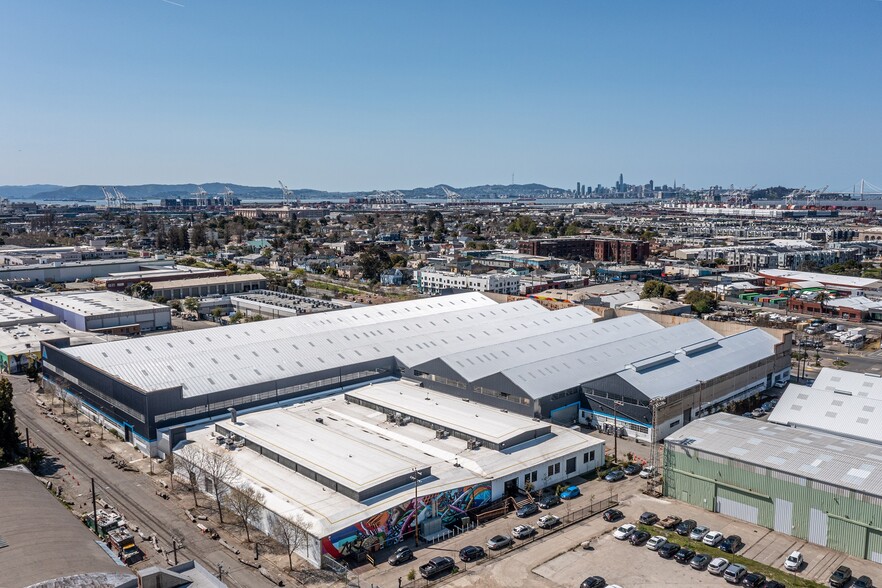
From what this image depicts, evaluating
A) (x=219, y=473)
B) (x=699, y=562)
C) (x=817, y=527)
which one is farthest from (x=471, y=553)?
(x=817, y=527)

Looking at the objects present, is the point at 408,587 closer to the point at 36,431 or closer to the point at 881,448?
the point at 881,448

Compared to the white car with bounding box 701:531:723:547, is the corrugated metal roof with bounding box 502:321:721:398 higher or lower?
higher

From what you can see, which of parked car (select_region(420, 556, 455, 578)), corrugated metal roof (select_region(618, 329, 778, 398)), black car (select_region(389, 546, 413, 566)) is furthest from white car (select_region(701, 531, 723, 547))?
corrugated metal roof (select_region(618, 329, 778, 398))

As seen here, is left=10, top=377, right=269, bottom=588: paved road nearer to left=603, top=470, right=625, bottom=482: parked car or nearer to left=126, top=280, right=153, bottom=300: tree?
left=603, top=470, right=625, bottom=482: parked car

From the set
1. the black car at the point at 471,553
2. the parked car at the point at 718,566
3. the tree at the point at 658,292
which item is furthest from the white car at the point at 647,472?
the tree at the point at 658,292

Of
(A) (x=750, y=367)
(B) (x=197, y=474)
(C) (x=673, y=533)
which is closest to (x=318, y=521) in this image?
(B) (x=197, y=474)
